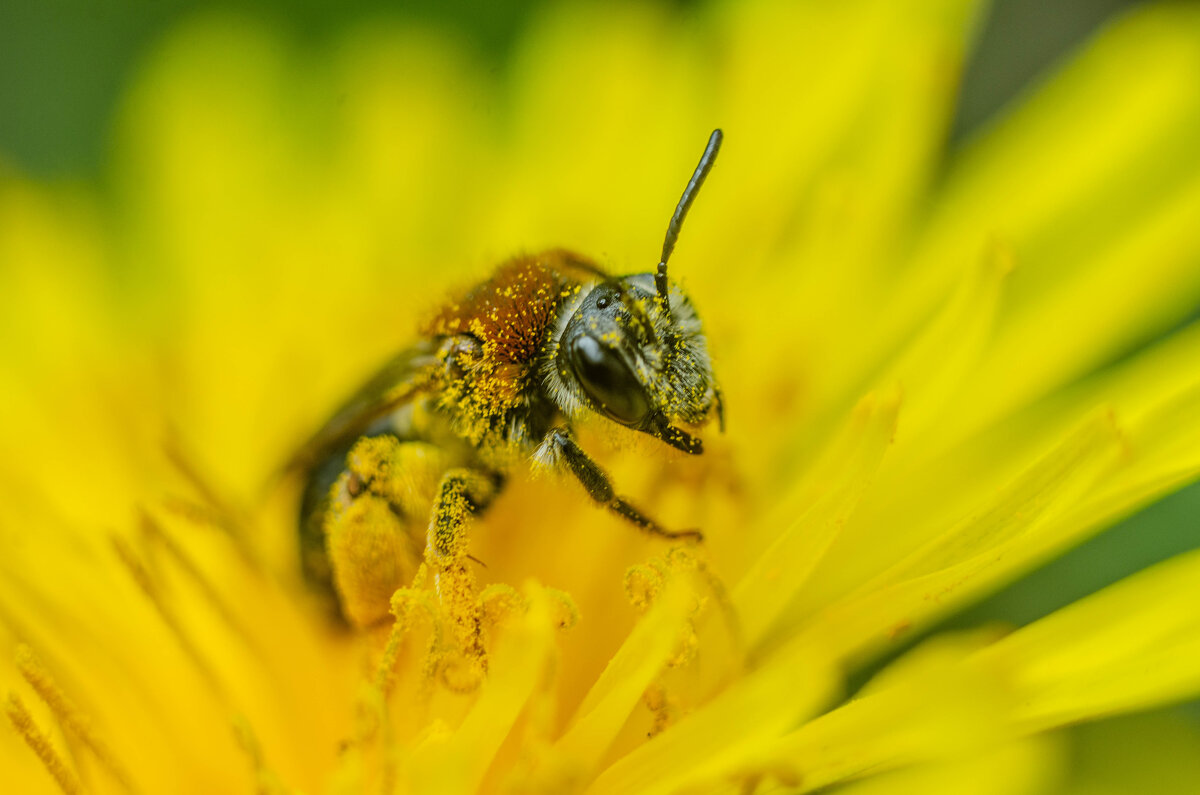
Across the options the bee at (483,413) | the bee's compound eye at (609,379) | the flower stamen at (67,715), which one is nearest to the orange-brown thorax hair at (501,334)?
the bee at (483,413)

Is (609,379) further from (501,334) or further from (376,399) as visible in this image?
(376,399)

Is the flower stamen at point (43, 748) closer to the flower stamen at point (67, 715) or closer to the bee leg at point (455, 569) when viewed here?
the flower stamen at point (67, 715)

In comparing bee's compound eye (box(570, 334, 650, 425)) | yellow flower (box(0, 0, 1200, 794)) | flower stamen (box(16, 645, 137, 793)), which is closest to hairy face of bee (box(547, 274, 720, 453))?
bee's compound eye (box(570, 334, 650, 425))

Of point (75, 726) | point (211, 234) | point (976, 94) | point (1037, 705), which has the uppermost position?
point (211, 234)

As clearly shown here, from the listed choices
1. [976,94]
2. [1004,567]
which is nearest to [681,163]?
[976,94]

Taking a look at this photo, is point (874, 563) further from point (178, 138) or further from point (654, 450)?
point (178, 138)

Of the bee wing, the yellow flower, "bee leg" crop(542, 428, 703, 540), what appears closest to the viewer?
the yellow flower

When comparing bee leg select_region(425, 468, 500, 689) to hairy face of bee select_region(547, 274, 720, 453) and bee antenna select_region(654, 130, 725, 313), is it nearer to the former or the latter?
hairy face of bee select_region(547, 274, 720, 453)

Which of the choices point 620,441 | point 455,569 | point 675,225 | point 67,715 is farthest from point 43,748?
point 675,225
